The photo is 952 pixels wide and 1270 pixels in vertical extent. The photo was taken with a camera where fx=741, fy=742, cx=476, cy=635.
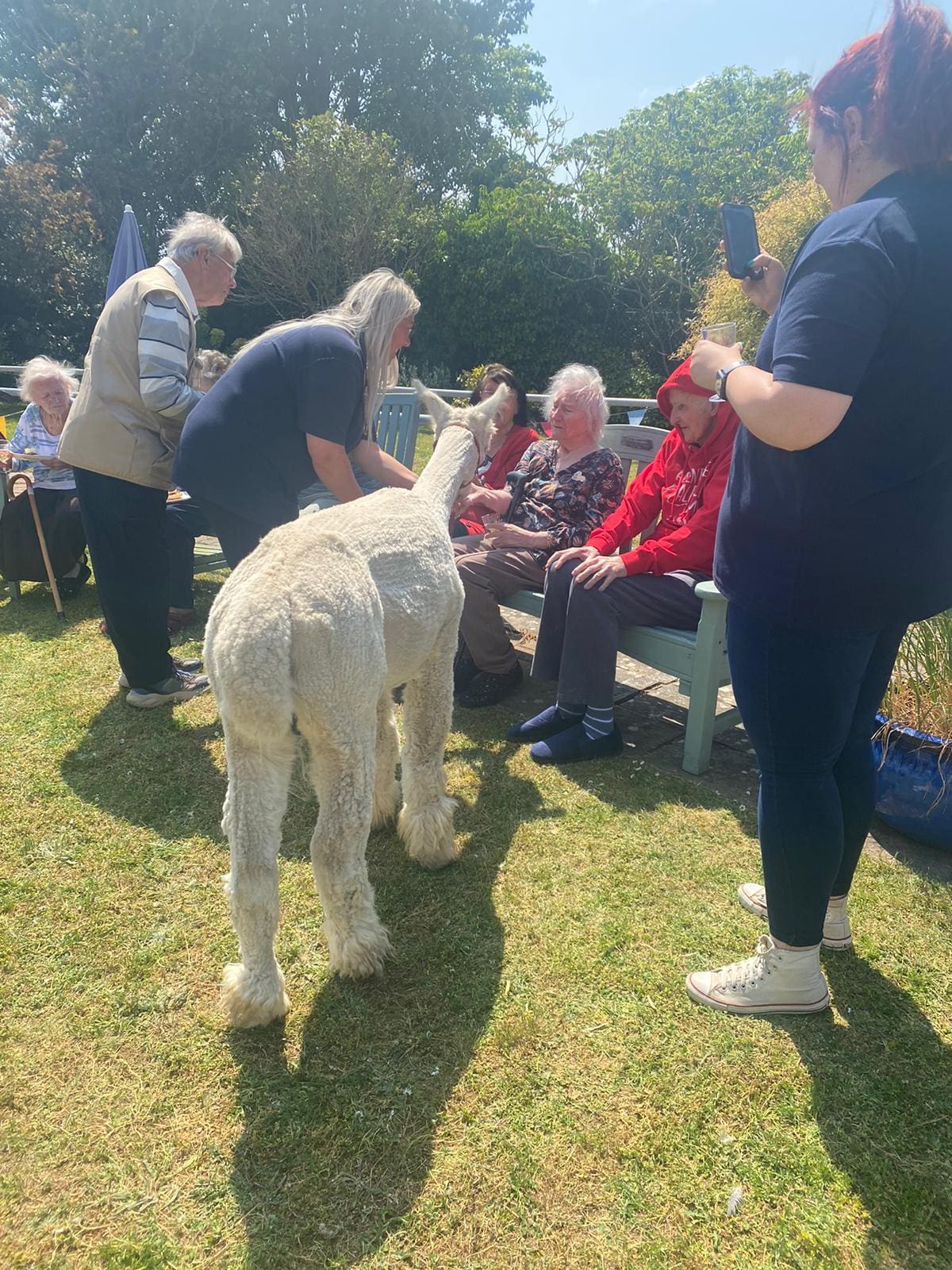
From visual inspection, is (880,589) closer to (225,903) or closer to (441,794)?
(441,794)

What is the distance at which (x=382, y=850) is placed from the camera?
10.1 feet

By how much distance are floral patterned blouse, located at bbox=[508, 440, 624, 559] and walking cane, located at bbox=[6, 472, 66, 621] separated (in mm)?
3687

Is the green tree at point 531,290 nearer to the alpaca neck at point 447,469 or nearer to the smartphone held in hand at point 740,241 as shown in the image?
the alpaca neck at point 447,469

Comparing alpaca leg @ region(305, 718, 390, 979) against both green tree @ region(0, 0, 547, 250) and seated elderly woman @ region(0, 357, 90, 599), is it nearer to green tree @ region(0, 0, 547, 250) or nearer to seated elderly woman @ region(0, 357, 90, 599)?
seated elderly woman @ region(0, 357, 90, 599)

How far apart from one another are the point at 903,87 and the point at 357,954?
102 inches

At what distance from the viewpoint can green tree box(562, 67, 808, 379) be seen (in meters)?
23.3

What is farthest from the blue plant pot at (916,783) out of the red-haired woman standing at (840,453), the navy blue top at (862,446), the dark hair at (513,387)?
the dark hair at (513,387)

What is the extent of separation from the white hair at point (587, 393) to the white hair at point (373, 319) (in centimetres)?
133

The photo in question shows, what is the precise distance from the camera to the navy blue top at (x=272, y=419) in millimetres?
2889

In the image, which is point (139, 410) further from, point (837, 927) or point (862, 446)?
point (837, 927)


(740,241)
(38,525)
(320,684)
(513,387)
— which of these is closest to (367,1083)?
(320,684)

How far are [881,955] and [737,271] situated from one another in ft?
7.39

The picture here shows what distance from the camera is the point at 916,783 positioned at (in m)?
2.97

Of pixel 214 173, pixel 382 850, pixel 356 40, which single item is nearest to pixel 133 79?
pixel 214 173
